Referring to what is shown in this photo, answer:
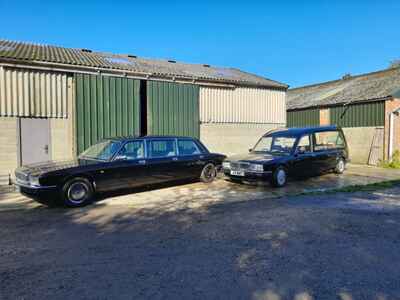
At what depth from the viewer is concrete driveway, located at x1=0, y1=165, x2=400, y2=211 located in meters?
6.94

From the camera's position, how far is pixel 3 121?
934cm

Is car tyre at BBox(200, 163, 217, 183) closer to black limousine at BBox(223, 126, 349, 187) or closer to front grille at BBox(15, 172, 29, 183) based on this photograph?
black limousine at BBox(223, 126, 349, 187)

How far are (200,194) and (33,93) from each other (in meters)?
6.49

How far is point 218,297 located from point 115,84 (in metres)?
9.65

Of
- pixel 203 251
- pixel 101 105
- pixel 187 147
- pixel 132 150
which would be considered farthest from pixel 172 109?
pixel 203 251

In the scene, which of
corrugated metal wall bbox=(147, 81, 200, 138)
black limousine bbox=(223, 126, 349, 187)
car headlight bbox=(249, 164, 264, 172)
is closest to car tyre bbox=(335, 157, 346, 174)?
black limousine bbox=(223, 126, 349, 187)

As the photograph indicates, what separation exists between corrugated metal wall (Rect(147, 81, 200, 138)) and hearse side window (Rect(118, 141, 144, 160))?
406 cm

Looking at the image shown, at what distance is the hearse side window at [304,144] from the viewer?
921cm

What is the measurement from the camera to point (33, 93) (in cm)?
976

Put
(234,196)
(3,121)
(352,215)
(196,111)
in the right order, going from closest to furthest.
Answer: (352,215) → (234,196) → (3,121) → (196,111)

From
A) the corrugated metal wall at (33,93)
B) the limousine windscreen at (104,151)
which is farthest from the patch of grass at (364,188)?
the corrugated metal wall at (33,93)

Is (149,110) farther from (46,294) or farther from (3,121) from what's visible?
(46,294)

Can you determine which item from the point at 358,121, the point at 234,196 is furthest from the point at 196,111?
the point at 358,121

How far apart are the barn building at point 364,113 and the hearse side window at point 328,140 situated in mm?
5461
